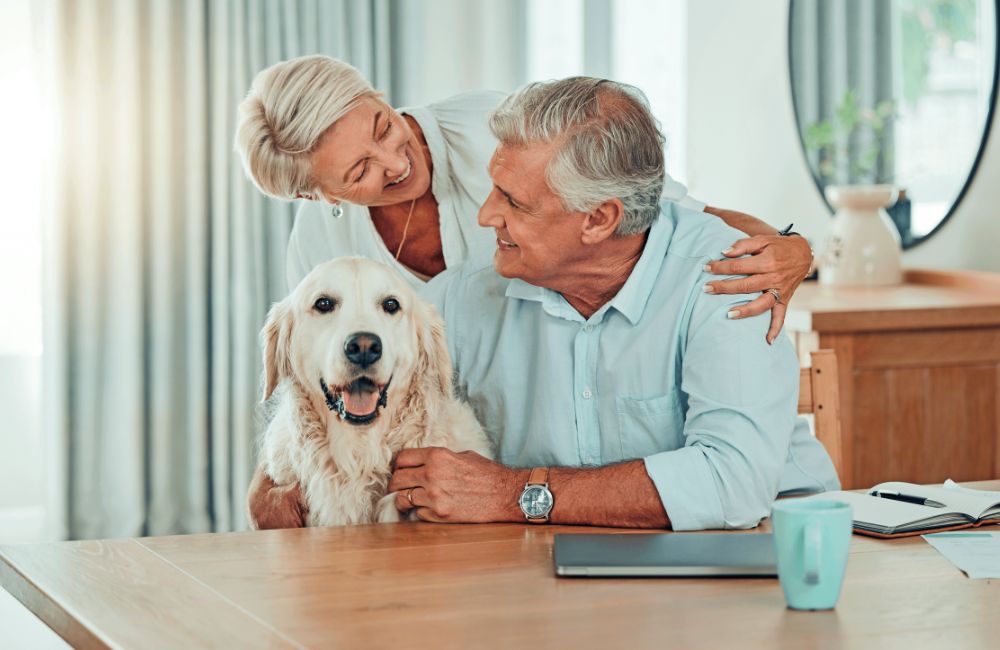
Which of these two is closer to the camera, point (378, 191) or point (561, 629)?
point (561, 629)

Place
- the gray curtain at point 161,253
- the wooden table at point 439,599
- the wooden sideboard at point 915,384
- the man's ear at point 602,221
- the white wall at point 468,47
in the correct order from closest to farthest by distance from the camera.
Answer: the wooden table at point 439,599 → the man's ear at point 602,221 → the wooden sideboard at point 915,384 → the gray curtain at point 161,253 → the white wall at point 468,47

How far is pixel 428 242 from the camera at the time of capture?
2283 mm

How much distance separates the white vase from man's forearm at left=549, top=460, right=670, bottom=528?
2.15m

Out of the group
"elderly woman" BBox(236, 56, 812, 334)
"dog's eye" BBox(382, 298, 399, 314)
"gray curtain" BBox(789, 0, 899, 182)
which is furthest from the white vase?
"dog's eye" BBox(382, 298, 399, 314)

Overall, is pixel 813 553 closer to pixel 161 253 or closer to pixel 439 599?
pixel 439 599

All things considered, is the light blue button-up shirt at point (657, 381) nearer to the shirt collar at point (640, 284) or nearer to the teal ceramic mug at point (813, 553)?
the shirt collar at point (640, 284)

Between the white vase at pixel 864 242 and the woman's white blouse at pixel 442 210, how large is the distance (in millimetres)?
1595

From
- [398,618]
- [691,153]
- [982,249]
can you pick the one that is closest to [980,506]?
[398,618]

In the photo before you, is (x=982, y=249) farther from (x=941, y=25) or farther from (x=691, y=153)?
(x=691, y=153)

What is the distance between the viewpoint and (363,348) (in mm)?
1677

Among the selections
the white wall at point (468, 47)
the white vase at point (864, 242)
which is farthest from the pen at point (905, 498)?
the white wall at point (468, 47)

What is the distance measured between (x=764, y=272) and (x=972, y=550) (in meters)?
0.47

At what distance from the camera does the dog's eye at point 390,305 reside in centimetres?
175

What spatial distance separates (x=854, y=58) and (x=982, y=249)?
78 cm
